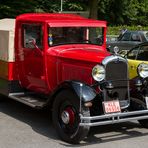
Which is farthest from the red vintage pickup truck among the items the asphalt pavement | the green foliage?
the green foliage

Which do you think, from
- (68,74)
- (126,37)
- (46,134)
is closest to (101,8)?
(126,37)

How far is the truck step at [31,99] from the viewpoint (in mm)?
7980

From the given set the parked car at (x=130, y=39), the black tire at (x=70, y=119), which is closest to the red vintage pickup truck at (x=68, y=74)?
the black tire at (x=70, y=119)

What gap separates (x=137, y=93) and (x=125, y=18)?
2074 inches

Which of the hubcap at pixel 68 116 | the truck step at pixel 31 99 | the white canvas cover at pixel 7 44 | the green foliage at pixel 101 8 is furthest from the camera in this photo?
the green foliage at pixel 101 8

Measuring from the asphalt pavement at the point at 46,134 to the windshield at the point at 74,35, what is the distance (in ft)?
5.24

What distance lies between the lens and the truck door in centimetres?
841

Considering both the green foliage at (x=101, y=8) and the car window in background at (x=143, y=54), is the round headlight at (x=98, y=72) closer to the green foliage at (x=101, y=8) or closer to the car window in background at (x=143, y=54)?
the car window in background at (x=143, y=54)

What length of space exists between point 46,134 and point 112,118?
1345 millimetres

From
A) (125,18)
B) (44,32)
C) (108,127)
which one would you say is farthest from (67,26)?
(125,18)

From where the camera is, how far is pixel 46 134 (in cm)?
765

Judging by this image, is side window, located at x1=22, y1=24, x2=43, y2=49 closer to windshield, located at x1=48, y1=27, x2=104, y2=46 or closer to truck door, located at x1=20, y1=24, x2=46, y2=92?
truck door, located at x1=20, y1=24, x2=46, y2=92

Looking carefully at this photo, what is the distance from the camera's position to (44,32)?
8.30 meters

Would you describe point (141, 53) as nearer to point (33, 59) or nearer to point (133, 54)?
point (133, 54)
